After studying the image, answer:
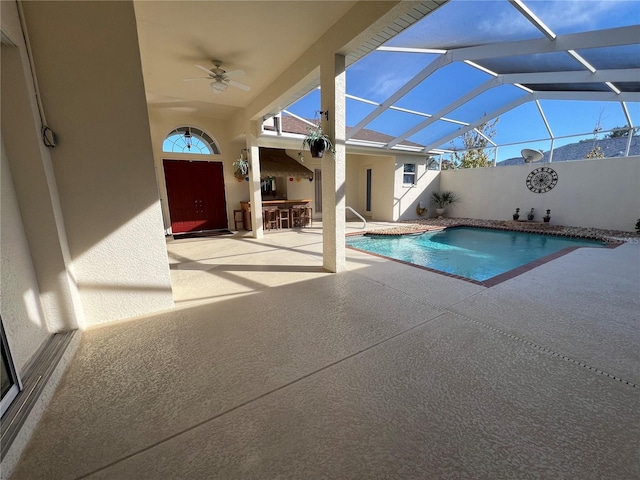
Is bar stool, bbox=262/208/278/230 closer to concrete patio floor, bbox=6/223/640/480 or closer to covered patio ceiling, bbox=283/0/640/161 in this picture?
covered patio ceiling, bbox=283/0/640/161

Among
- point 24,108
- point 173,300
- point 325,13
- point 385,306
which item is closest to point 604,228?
point 385,306

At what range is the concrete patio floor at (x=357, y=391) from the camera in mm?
1233

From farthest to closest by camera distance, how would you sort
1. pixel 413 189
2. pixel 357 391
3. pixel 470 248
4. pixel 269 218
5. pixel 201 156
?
pixel 413 189 → pixel 269 218 → pixel 201 156 → pixel 470 248 → pixel 357 391

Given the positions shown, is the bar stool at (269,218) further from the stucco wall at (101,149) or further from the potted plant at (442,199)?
the potted plant at (442,199)

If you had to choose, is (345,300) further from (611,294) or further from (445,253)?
(445,253)

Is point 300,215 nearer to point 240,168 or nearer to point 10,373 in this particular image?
point 240,168

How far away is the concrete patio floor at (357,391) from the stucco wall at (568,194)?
22.7 ft

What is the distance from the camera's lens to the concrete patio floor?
1.23m

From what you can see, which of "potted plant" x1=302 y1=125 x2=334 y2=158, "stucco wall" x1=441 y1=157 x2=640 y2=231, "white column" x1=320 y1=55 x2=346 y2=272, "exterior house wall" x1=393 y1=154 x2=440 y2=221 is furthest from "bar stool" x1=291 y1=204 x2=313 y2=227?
"stucco wall" x1=441 y1=157 x2=640 y2=231

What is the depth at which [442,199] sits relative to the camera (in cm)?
1155

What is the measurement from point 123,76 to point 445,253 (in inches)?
249

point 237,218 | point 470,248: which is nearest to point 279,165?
point 237,218

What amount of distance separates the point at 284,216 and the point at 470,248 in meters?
5.69

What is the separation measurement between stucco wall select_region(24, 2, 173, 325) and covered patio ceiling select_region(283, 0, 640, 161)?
3.69m
